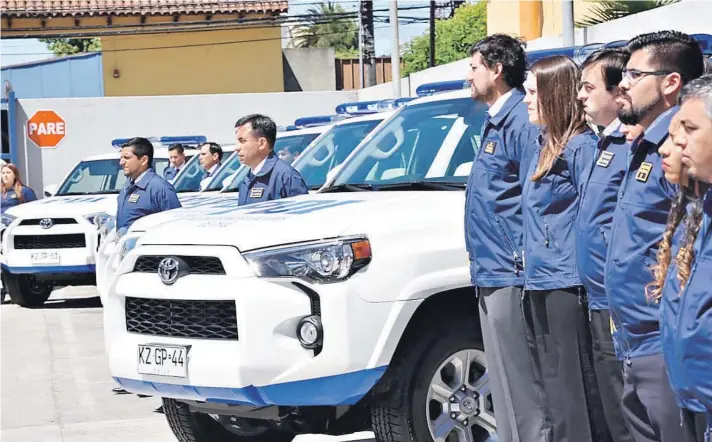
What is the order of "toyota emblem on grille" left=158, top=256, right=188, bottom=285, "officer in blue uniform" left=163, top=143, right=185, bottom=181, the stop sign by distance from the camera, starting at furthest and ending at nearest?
the stop sign
"officer in blue uniform" left=163, top=143, right=185, bottom=181
"toyota emblem on grille" left=158, top=256, right=188, bottom=285

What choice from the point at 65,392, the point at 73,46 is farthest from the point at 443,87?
the point at 73,46

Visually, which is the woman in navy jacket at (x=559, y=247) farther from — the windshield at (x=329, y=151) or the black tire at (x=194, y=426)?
the windshield at (x=329, y=151)

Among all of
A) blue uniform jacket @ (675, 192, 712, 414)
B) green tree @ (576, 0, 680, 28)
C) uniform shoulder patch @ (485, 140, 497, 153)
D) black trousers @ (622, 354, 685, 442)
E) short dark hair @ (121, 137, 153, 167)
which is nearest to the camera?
blue uniform jacket @ (675, 192, 712, 414)

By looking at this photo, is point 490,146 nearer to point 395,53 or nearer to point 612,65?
point 612,65

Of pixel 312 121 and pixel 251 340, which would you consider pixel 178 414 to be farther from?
pixel 312 121

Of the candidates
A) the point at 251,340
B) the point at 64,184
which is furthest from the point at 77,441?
the point at 64,184

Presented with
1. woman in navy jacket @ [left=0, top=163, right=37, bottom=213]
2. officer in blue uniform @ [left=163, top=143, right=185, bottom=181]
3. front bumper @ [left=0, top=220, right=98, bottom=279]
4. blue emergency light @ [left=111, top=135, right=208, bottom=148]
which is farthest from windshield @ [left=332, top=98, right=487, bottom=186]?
blue emergency light @ [left=111, top=135, right=208, bottom=148]

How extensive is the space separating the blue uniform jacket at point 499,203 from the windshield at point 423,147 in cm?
93

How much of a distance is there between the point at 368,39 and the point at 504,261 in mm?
34197

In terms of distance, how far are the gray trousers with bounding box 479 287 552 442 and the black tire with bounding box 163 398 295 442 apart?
78.4 inches

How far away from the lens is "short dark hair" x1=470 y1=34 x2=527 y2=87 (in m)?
5.30

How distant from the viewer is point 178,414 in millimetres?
6461

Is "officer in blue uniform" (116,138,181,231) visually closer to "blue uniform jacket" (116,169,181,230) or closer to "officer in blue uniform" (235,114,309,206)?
"blue uniform jacket" (116,169,181,230)

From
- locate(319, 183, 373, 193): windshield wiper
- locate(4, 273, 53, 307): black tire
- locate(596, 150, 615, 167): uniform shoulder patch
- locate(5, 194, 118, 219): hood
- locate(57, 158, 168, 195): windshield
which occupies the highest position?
locate(596, 150, 615, 167): uniform shoulder patch
